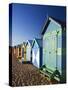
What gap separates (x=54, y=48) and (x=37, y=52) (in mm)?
141

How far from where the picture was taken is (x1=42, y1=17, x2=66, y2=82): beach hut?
1.79 m

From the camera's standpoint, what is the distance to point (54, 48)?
1803 millimetres

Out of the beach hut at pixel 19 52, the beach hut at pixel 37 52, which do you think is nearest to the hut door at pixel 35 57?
the beach hut at pixel 37 52

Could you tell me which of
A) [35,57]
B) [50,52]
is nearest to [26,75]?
[35,57]

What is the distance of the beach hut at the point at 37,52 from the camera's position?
69.2 inches

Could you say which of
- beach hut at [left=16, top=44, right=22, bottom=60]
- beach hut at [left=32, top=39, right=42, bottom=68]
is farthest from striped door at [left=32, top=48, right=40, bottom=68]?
beach hut at [left=16, top=44, right=22, bottom=60]

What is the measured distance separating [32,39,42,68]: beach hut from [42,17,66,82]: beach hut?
3 centimetres

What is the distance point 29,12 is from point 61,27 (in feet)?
0.93

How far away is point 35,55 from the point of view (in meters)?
1.77

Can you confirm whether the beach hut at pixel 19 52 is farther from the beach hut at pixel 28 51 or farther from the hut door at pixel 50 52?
the hut door at pixel 50 52

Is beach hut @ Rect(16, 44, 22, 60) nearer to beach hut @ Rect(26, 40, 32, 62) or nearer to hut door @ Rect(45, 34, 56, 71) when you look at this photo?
beach hut @ Rect(26, 40, 32, 62)

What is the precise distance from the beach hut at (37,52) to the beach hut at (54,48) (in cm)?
3

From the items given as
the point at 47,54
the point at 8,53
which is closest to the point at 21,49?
the point at 8,53

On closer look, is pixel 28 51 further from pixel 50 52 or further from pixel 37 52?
pixel 50 52
